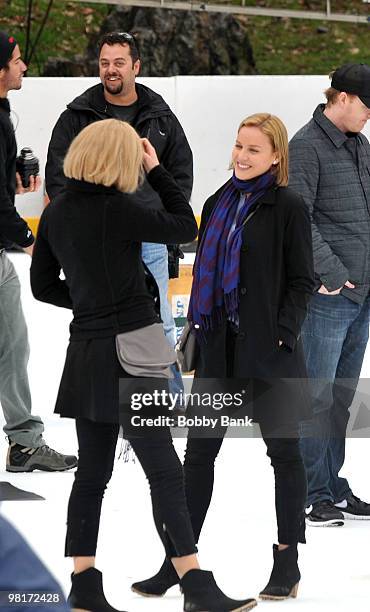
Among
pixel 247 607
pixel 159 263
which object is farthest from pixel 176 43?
pixel 247 607

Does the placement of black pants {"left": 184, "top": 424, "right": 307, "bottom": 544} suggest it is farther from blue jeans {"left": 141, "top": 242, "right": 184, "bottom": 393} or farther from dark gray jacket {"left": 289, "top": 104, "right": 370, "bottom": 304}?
blue jeans {"left": 141, "top": 242, "right": 184, "bottom": 393}

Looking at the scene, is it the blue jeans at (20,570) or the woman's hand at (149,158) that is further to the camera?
the woman's hand at (149,158)

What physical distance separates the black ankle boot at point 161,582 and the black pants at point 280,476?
19 cm

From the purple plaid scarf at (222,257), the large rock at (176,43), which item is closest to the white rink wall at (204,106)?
the large rock at (176,43)

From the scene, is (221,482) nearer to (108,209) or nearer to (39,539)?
(39,539)

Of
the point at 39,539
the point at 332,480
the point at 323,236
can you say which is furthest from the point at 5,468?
the point at 323,236

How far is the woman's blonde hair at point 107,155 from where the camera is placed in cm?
304

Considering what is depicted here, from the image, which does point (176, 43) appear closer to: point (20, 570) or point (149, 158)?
point (149, 158)

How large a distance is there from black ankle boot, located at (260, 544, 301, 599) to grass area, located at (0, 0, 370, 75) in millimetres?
16398

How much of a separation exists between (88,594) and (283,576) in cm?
59

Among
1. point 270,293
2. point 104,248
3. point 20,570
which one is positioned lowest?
point 270,293

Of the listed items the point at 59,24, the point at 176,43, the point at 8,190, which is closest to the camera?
the point at 8,190

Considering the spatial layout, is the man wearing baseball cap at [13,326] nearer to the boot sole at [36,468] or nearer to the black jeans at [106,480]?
the boot sole at [36,468]

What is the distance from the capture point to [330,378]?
14.0 ft
